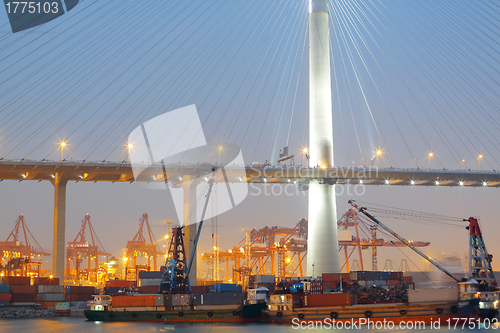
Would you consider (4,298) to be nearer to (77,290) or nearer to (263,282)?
(77,290)

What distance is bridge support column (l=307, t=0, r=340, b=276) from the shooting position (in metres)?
78.1

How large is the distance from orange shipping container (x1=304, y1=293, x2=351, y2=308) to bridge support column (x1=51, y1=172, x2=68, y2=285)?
3876 centimetres

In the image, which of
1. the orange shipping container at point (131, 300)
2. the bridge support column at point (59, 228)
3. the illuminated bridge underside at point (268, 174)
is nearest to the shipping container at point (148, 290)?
the orange shipping container at point (131, 300)

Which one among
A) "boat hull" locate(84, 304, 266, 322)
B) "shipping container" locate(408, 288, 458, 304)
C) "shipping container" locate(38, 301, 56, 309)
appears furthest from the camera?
"shipping container" locate(38, 301, 56, 309)

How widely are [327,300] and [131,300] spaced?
1968 cm

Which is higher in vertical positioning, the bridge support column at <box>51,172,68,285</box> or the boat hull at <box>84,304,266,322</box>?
the bridge support column at <box>51,172,68,285</box>

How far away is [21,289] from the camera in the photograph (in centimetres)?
6525

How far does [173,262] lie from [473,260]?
30.2 meters

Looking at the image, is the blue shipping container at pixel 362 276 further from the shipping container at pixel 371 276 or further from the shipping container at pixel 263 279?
the shipping container at pixel 263 279

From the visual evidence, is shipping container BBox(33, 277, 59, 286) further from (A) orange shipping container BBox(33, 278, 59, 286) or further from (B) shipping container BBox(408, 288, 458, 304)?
(B) shipping container BBox(408, 288, 458, 304)

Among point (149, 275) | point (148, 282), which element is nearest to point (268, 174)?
point (149, 275)

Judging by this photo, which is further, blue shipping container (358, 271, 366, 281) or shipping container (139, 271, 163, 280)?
shipping container (139, 271, 163, 280)

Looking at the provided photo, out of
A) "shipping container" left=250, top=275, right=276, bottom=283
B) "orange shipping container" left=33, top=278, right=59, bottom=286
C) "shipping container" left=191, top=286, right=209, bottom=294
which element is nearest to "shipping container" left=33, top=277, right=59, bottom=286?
"orange shipping container" left=33, top=278, right=59, bottom=286

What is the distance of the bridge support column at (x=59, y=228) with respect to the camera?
75000 mm
